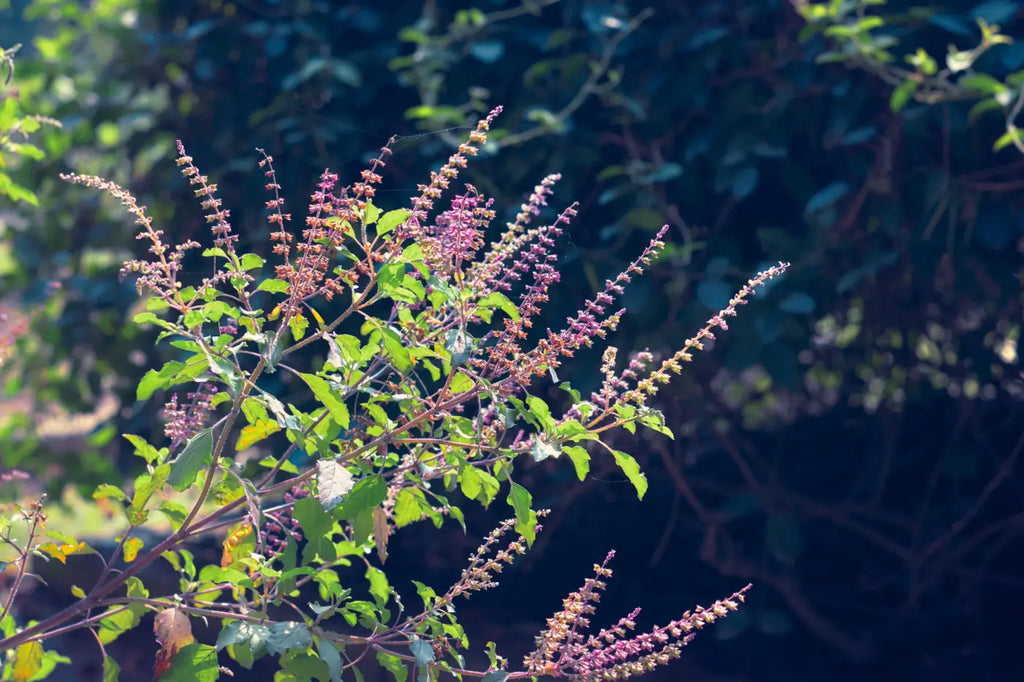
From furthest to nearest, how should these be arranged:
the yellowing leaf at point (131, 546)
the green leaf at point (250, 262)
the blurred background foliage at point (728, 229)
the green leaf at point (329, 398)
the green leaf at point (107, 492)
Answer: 1. the blurred background foliage at point (728, 229)
2. the yellowing leaf at point (131, 546)
3. the green leaf at point (107, 492)
4. the green leaf at point (250, 262)
5. the green leaf at point (329, 398)

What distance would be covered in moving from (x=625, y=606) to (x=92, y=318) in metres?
1.98

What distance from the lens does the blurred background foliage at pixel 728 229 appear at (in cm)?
266

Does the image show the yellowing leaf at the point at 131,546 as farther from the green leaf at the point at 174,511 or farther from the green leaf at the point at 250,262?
the green leaf at the point at 250,262

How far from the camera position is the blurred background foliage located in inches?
105

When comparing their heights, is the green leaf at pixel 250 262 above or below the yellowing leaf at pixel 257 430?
above

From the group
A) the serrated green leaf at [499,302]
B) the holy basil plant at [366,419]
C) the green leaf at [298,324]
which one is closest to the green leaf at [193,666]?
the holy basil plant at [366,419]

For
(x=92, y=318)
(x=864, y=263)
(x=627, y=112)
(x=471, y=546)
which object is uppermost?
(x=627, y=112)

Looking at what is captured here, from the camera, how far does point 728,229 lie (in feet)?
9.61

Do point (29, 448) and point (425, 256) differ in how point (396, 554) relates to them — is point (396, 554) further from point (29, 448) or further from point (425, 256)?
point (425, 256)

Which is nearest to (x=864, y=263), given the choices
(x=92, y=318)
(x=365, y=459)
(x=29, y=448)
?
(x=365, y=459)

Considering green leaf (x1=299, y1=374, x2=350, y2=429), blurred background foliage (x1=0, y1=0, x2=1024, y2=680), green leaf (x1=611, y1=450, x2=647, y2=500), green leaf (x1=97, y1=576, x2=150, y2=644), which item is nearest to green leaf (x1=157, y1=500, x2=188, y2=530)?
green leaf (x1=97, y1=576, x2=150, y2=644)

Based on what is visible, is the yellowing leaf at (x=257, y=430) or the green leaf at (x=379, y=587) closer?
the yellowing leaf at (x=257, y=430)

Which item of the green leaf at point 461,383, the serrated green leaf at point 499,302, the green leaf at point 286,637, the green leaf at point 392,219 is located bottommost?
the green leaf at point 286,637

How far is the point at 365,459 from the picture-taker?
1438mm
